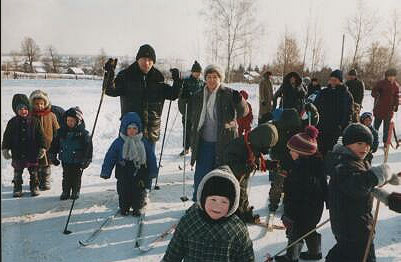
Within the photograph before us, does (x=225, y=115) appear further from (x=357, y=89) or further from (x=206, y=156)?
(x=357, y=89)

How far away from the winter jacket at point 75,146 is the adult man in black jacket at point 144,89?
0.65 metres

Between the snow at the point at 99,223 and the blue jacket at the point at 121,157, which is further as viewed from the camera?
the blue jacket at the point at 121,157

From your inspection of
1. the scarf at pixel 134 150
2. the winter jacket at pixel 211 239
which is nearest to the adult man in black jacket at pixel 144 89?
the scarf at pixel 134 150

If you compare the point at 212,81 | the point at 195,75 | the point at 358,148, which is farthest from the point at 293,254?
the point at 195,75

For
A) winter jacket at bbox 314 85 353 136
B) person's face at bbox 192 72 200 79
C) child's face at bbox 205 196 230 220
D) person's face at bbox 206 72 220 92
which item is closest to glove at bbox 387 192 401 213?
child's face at bbox 205 196 230 220

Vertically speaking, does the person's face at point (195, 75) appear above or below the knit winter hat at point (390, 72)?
below

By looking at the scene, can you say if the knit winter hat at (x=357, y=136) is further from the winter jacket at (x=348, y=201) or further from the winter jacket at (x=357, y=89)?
the winter jacket at (x=357, y=89)

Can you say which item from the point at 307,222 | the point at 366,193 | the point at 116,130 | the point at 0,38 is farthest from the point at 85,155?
the point at 116,130

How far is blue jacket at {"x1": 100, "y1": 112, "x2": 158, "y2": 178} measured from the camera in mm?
4340

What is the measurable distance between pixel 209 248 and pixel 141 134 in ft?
7.69

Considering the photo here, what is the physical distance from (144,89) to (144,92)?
36 millimetres

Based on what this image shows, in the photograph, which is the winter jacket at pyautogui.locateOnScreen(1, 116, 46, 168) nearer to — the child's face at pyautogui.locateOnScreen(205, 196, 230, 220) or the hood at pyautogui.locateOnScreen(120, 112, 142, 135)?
the hood at pyautogui.locateOnScreen(120, 112, 142, 135)

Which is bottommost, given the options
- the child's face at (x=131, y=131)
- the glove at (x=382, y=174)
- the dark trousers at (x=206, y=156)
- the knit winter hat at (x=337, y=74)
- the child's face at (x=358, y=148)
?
the dark trousers at (x=206, y=156)

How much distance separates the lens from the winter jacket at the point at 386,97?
8766mm
